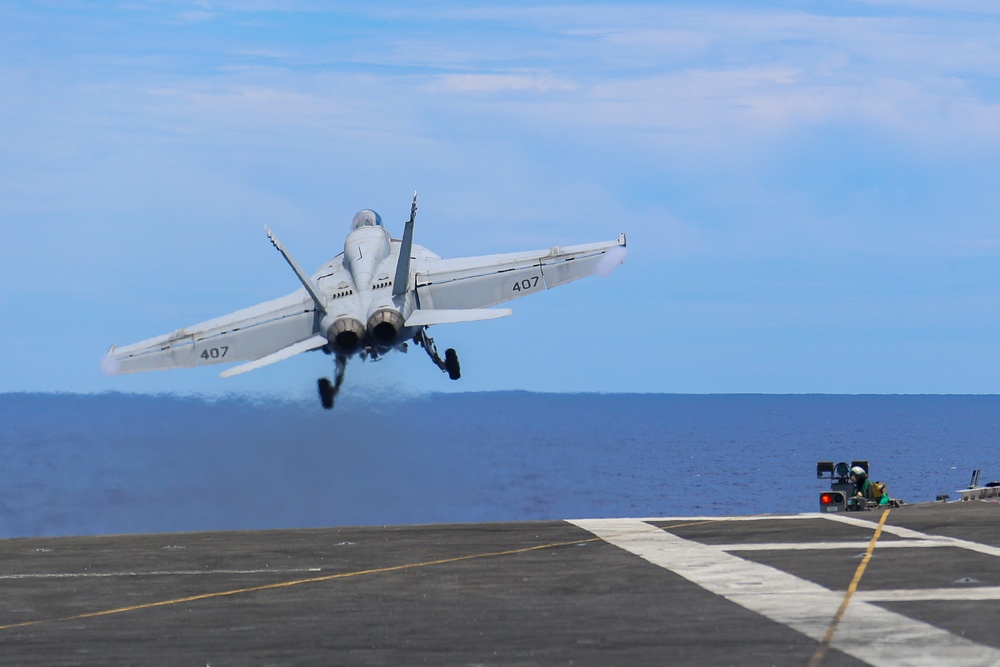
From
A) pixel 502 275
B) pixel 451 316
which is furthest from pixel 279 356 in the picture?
pixel 502 275

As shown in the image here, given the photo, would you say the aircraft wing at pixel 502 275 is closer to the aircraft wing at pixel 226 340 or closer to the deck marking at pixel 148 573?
the aircraft wing at pixel 226 340

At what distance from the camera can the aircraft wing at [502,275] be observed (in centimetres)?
4272

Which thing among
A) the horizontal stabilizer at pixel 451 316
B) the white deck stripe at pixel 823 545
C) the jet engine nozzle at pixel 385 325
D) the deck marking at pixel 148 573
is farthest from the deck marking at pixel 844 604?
the jet engine nozzle at pixel 385 325

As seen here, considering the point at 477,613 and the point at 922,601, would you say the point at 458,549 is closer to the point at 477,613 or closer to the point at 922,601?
the point at 477,613

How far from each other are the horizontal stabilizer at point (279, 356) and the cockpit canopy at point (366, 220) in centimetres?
780

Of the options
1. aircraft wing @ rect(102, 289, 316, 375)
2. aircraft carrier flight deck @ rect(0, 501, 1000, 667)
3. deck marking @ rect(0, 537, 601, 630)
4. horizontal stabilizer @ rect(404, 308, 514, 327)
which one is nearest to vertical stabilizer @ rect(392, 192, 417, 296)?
horizontal stabilizer @ rect(404, 308, 514, 327)

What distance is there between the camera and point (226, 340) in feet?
140

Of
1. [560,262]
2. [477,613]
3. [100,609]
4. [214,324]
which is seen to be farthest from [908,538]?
[214,324]

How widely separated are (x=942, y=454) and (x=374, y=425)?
120 meters

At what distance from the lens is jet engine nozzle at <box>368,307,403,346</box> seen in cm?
3638

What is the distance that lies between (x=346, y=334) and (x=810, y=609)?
22.2m

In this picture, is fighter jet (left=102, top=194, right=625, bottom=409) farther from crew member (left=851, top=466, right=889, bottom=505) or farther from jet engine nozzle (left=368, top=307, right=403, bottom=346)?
crew member (left=851, top=466, right=889, bottom=505)

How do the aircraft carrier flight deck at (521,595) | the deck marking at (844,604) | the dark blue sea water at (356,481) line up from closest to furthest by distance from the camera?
1. the deck marking at (844,604)
2. the aircraft carrier flight deck at (521,595)
3. the dark blue sea water at (356,481)

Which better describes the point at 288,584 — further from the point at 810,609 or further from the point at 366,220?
the point at 366,220
